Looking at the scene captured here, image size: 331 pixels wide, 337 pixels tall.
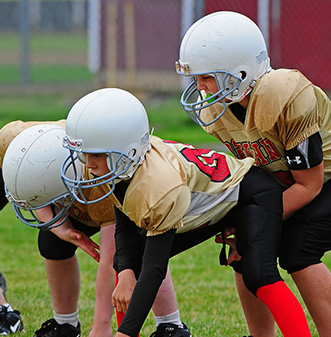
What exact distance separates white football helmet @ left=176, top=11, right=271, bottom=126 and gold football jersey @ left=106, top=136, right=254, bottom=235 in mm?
221

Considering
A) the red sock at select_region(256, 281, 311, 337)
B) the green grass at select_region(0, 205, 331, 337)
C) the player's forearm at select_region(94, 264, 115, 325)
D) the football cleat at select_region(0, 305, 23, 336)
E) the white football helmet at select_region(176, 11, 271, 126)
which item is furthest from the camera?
the green grass at select_region(0, 205, 331, 337)

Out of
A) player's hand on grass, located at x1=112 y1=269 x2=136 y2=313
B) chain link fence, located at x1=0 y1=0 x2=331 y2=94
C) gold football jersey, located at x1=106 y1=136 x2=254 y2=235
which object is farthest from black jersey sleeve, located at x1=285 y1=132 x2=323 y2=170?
chain link fence, located at x1=0 y1=0 x2=331 y2=94

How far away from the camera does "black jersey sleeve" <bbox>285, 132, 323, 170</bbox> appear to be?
3.21 meters

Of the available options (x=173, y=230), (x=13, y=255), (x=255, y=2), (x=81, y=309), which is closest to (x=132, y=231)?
(x=173, y=230)

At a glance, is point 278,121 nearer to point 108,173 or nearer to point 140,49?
point 108,173

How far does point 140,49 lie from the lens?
12.8 m

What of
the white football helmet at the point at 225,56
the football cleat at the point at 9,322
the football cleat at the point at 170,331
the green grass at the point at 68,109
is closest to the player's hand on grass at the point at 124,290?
the football cleat at the point at 170,331

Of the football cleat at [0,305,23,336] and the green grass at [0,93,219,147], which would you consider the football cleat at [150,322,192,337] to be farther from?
the green grass at [0,93,219,147]

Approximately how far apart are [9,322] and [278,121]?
6.17 ft

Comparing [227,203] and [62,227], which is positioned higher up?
[227,203]

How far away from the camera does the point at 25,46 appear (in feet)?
37.6

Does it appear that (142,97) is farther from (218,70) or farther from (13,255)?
(218,70)

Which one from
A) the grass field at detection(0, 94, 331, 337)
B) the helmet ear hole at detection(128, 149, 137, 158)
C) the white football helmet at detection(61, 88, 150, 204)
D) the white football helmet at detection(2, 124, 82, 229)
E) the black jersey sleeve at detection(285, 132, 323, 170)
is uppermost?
the white football helmet at detection(61, 88, 150, 204)

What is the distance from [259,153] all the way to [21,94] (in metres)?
9.20
